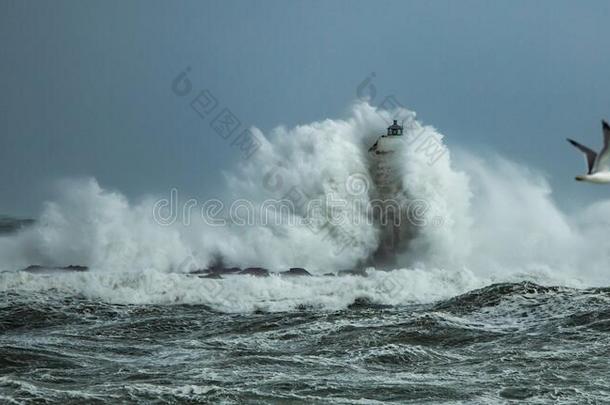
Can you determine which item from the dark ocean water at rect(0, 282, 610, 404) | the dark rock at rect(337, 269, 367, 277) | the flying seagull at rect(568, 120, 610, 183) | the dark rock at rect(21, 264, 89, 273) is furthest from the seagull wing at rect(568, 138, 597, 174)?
the dark rock at rect(21, 264, 89, 273)

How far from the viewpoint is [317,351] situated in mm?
15070

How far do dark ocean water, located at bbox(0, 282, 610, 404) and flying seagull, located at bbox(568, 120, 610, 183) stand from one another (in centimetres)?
365

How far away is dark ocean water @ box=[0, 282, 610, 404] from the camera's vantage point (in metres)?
11.5

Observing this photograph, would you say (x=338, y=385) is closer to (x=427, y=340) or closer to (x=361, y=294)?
(x=427, y=340)

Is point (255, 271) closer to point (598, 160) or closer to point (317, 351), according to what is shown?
point (317, 351)

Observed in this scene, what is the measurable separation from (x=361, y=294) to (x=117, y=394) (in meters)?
12.2

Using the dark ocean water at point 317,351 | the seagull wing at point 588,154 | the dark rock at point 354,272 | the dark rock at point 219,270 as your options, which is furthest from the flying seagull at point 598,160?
the dark rock at point 354,272

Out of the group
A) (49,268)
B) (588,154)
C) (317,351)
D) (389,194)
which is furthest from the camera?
(389,194)

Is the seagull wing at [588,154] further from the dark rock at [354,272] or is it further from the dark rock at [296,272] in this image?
the dark rock at [354,272]

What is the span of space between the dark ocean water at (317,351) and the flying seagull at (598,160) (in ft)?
12.0

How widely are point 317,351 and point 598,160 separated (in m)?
7.53

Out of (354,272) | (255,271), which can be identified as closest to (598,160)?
(255,271)

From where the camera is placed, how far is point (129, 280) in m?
24.4

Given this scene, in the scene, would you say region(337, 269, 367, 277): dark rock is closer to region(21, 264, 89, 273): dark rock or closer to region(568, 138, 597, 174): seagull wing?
region(21, 264, 89, 273): dark rock
